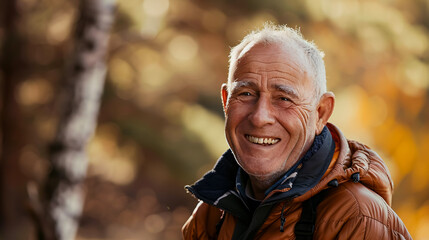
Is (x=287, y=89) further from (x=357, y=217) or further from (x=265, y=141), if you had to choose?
(x=357, y=217)

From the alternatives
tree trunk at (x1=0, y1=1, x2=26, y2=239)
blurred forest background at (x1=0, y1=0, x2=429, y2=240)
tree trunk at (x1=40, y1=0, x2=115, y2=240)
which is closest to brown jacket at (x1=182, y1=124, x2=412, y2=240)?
tree trunk at (x1=40, y1=0, x2=115, y2=240)

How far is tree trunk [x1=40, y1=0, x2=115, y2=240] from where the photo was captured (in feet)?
18.4

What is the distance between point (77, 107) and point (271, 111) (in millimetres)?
4023

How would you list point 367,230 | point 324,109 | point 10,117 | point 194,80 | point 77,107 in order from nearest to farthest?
point 367,230
point 324,109
point 77,107
point 10,117
point 194,80

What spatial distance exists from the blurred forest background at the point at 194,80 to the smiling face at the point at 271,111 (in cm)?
494

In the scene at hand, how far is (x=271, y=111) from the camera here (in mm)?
1957

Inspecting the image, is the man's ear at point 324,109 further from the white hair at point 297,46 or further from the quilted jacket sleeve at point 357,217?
the quilted jacket sleeve at point 357,217

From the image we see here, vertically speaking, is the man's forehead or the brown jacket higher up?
the man's forehead

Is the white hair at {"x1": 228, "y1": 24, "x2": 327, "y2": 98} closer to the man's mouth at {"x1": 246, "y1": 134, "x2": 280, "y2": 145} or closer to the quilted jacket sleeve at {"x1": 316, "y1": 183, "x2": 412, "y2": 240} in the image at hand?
the man's mouth at {"x1": 246, "y1": 134, "x2": 280, "y2": 145}

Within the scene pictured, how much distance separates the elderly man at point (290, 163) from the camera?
1738mm

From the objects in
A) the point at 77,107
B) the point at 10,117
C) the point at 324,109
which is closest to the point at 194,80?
the point at 10,117

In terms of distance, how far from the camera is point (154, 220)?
14086 mm

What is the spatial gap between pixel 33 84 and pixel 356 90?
649cm

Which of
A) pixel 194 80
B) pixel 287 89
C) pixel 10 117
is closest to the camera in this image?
pixel 287 89
